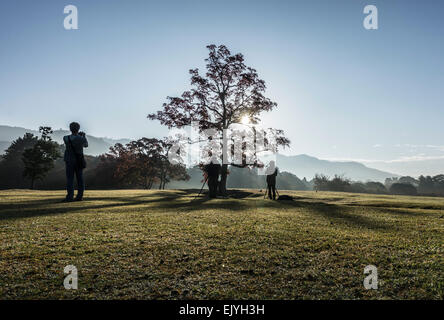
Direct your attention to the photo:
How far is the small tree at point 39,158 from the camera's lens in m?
40.8

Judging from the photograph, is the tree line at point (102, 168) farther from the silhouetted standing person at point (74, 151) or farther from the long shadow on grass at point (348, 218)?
the long shadow on grass at point (348, 218)

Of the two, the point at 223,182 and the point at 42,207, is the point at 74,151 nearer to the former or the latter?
the point at 42,207

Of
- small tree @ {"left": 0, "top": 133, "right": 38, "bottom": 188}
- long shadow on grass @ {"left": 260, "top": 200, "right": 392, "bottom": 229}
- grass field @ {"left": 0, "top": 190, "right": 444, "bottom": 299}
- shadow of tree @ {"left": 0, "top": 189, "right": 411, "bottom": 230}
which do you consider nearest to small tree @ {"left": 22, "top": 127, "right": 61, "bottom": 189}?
small tree @ {"left": 0, "top": 133, "right": 38, "bottom": 188}

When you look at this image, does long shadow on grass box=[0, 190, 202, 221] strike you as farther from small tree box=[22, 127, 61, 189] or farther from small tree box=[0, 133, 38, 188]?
small tree box=[0, 133, 38, 188]

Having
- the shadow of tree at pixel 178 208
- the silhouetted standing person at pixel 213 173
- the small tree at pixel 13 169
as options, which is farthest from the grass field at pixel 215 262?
the small tree at pixel 13 169

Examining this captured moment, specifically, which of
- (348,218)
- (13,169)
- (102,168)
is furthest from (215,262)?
(13,169)

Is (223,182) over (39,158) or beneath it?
beneath

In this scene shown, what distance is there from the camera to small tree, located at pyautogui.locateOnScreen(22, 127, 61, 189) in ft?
134

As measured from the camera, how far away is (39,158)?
41.1 metres

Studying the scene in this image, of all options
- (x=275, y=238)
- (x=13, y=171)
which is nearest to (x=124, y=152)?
(x=13, y=171)

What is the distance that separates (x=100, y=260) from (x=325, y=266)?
10.6 ft

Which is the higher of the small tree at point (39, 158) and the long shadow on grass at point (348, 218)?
the small tree at point (39, 158)
